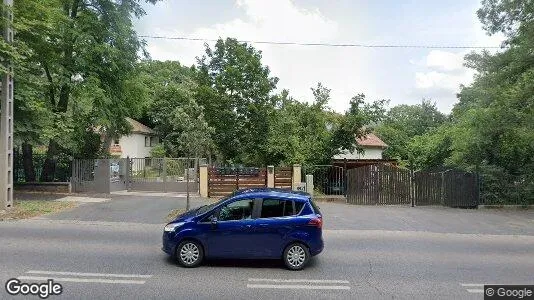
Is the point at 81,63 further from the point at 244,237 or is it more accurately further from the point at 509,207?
the point at 509,207

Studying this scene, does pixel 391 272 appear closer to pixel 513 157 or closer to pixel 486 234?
pixel 486 234

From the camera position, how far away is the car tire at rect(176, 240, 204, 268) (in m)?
8.55

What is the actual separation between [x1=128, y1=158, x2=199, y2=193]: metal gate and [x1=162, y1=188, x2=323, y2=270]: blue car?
14123 mm

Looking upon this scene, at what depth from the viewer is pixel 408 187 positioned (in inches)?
751

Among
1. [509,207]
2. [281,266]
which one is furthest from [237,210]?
[509,207]

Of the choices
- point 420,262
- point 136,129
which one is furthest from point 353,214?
point 136,129

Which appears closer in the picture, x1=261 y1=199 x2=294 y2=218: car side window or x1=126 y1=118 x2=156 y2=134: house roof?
x1=261 y1=199 x2=294 y2=218: car side window

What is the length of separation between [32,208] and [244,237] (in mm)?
10733

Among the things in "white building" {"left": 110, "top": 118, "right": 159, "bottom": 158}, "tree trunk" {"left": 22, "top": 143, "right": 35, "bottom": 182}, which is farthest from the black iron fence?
"white building" {"left": 110, "top": 118, "right": 159, "bottom": 158}

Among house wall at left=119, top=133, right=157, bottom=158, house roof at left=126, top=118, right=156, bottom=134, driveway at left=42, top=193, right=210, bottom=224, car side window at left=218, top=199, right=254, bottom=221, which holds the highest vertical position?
house roof at left=126, top=118, right=156, bottom=134

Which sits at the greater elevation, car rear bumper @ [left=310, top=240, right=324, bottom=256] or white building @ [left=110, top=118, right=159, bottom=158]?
white building @ [left=110, top=118, right=159, bottom=158]

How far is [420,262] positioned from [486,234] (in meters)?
5.20

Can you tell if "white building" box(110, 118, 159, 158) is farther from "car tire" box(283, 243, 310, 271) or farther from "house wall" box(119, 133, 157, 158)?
"car tire" box(283, 243, 310, 271)

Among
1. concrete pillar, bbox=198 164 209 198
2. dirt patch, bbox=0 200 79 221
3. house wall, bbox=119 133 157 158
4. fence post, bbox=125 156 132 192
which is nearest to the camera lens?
dirt patch, bbox=0 200 79 221
